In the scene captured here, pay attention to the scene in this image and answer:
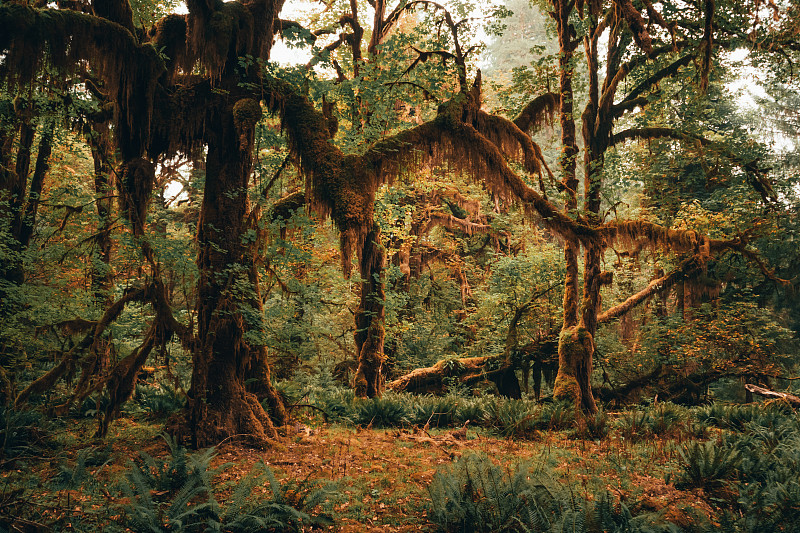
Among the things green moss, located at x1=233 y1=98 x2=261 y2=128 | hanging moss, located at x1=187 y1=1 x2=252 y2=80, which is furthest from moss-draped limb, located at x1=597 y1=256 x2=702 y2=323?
hanging moss, located at x1=187 y1=1 x2=252 y2=80

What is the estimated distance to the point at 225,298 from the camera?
749cm

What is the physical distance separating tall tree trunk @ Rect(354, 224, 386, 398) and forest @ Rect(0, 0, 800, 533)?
7 cm

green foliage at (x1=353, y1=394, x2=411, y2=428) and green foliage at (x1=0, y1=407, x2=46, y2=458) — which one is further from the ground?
green foliage at (x1=0, y1=407, x2=46, y2=458)

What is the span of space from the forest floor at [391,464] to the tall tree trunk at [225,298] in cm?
45

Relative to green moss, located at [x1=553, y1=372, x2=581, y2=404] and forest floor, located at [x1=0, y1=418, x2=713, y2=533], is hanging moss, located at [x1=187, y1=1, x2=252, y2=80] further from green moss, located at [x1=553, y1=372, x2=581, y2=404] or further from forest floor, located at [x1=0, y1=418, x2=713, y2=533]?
green moss, located at [x1=553, y1=372, x2=581, y2=404]

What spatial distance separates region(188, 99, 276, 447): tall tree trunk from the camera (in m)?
7.36

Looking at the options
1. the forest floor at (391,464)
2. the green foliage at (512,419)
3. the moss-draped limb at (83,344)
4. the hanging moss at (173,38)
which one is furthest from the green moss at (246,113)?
the green foliage at (512,419)

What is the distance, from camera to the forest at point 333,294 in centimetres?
515

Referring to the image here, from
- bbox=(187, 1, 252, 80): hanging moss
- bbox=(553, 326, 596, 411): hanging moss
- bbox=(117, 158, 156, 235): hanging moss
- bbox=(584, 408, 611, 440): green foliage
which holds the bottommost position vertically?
bbox=(584, 408, 611, 440): green foliage

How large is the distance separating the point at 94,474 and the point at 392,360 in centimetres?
1093

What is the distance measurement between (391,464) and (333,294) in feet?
31.2

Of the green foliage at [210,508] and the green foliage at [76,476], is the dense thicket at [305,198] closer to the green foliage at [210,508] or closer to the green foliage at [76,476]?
the green foliage at [76,476]

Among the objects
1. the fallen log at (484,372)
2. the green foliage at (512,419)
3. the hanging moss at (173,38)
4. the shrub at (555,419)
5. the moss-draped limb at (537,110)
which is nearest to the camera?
the hanging moss at (173,38)

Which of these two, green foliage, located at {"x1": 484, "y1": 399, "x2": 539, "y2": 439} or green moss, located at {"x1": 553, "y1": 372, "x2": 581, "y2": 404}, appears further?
green moss, located at {"x1": 553, "y1": 372, "x2": 581, "y2": 404}
